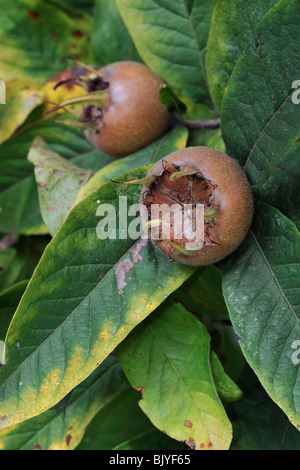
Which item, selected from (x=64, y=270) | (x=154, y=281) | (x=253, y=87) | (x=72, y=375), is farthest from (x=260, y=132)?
(x=72, y=375)

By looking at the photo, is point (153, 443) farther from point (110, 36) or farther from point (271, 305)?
point (110, 36)

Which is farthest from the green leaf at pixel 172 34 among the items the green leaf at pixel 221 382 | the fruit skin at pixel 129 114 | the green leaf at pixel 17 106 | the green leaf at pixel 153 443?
the green leaf at pixel 153 443

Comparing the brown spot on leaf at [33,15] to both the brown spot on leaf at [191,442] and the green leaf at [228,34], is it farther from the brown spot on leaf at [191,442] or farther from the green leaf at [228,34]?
the brown spot on leaf at [191,442]

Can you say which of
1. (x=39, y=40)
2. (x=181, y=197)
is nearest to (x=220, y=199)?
(x=181, y=197)

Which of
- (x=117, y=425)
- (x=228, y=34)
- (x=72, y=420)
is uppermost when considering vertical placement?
(x=228, y=34)

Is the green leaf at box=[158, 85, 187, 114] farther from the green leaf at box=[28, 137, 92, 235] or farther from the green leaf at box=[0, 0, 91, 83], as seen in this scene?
the green leaf at box=[0, 0, 91, 83]

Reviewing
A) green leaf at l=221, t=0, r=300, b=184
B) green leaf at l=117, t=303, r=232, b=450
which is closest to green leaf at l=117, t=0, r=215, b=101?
green leaf at l=221, t=0, r=300, b=184
